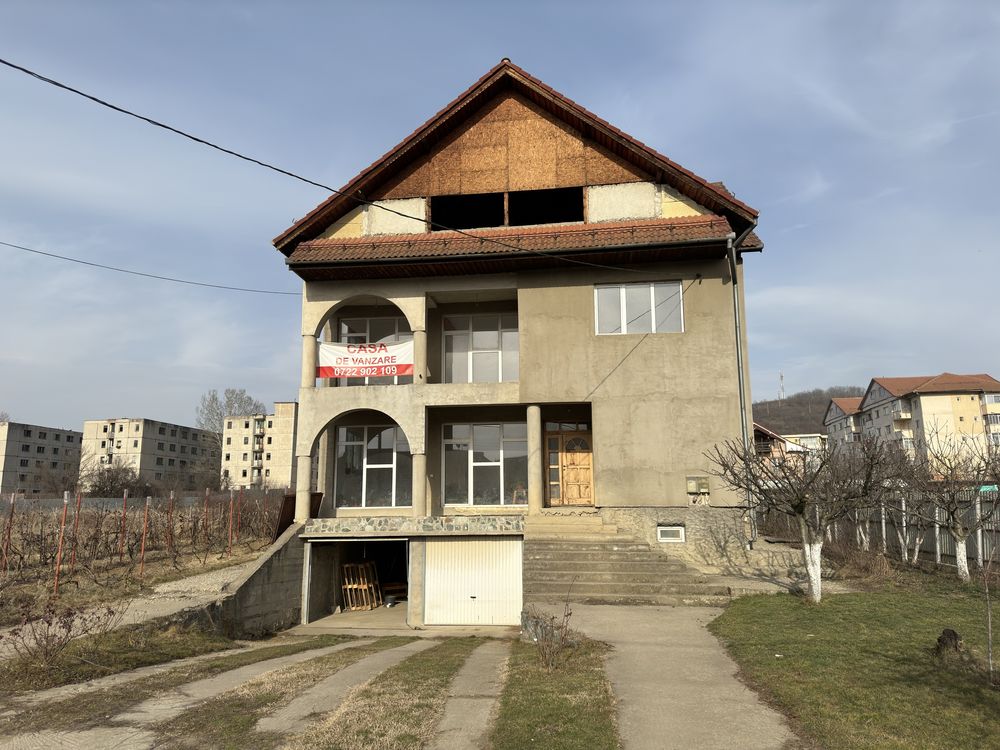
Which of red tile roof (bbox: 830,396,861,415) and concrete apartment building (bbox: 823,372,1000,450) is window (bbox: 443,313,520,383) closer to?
concrete apartment building (bbox: 823,372,1000,450)

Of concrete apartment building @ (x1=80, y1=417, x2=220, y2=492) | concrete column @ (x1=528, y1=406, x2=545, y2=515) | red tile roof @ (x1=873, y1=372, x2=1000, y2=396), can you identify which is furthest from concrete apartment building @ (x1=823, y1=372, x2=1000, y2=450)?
concrete apartment building @ (x1=80, y1=417, x2=220, y2=492)

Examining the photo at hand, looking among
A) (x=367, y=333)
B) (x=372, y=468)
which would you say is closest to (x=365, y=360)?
(x=367, y=333)

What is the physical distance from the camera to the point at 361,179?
19.6 meters

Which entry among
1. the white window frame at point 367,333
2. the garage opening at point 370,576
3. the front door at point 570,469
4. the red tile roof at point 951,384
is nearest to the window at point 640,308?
the front door at point 570,469

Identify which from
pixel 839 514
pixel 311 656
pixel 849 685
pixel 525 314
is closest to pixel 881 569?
pixel 839 514

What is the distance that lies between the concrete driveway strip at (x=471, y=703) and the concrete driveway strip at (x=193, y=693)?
297 centimetres

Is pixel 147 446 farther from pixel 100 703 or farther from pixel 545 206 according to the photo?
pixel 100 703

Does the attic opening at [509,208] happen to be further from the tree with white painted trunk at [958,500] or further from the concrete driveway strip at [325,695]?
the concrete driveway strip at [325,695]

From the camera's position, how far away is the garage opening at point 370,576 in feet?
65.0

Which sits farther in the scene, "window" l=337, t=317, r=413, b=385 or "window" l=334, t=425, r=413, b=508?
"window" l=337, t=317, r=413, b=385

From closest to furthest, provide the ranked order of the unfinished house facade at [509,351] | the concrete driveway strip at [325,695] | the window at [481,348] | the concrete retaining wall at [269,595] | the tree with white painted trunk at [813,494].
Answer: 1. the concrete driveway strip at [325,695]
2. the tree with white painted trunk at [813,494]
3. the concrete retaining wall at [269,595]
4. the unfinished house facade at [509,351]
5. the window at [481,348]

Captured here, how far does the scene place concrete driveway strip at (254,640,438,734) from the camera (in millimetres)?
6883

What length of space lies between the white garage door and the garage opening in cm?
257

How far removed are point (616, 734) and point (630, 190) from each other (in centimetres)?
1572
